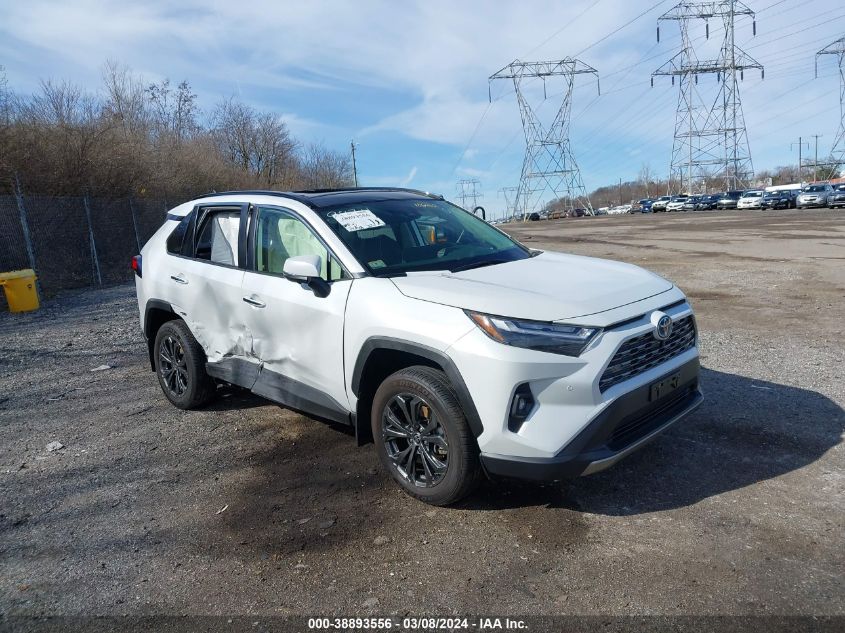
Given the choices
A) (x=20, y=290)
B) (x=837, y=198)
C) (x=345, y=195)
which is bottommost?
(x=837, y=198)

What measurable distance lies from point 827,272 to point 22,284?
51.3 feet

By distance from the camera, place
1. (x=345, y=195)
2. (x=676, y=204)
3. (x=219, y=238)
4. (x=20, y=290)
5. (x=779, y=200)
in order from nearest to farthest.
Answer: (x=345, y=195) < (x=219, y=238) < (x=20, y=290) < (x=779, y=200) < (x=676, y=204)

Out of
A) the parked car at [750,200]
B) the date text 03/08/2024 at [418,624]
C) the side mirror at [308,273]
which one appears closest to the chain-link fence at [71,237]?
the side mirror at [308,273]

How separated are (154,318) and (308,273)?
9.15 feet

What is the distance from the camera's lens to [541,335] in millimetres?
3094

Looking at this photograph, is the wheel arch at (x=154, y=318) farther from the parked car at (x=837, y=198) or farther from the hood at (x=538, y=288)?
the parked car at (x=837, y=198)

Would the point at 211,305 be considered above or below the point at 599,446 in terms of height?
above

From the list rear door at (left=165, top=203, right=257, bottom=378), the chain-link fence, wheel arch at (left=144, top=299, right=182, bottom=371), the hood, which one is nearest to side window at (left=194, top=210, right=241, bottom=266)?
rear door at (left=165, top=203, right=257, bottom=378)

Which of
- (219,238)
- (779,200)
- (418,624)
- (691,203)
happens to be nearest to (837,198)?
(779,200)

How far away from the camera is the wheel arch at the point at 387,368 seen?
10.5 feet

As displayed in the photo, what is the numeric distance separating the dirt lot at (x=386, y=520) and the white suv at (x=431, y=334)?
400mm

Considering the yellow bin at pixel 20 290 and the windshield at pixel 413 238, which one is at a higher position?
the windshield at pixel 413 238

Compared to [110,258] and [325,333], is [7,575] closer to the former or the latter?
[325,333]

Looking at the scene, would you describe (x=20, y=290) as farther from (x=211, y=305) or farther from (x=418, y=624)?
(x=418, y=624)
